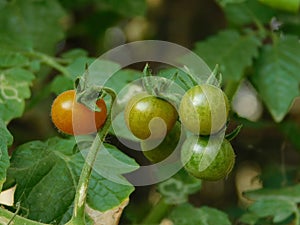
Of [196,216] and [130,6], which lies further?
[130,6]

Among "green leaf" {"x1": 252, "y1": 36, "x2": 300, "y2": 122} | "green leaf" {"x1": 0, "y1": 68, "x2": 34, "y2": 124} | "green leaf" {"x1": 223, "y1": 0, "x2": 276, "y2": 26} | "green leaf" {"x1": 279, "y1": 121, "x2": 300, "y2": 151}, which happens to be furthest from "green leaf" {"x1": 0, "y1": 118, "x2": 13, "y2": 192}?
"green leaf" {"x1": 279, "y1": 121, "x2": 300, "y2": 151}

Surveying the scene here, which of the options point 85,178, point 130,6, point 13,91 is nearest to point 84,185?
point 85,178

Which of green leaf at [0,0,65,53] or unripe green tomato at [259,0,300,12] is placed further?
green leaf at [0,0,65,53]

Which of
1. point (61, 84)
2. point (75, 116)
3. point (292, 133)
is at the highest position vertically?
point (75, 116)

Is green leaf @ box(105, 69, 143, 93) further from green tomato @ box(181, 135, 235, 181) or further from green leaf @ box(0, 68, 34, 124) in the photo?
green tomato @ box(181, 135, 235, 181)

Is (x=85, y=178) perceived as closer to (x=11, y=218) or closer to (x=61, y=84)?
(x=11, y=218)

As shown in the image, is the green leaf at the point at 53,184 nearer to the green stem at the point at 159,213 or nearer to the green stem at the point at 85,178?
the green stem at the point at 85,178

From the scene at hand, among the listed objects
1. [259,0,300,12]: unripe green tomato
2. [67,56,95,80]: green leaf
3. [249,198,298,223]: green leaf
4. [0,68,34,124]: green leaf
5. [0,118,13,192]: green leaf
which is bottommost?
[249,198,298,223]: green leaf
